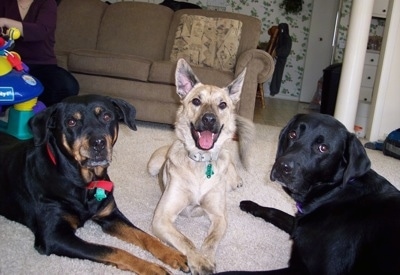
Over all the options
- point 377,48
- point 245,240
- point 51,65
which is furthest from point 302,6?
point 245,240

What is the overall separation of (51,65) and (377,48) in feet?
18.0

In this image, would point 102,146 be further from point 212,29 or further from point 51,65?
point 212,29

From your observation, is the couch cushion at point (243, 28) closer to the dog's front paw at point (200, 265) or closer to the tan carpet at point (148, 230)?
the tan carpet at point (148, 230)

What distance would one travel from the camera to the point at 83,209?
5.61 feet

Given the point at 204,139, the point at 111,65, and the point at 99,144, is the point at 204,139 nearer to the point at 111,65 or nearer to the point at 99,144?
the point at 99,144

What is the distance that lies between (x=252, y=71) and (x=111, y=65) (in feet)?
4.89

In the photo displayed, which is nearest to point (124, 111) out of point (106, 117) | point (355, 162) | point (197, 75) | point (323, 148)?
point (106, 117)

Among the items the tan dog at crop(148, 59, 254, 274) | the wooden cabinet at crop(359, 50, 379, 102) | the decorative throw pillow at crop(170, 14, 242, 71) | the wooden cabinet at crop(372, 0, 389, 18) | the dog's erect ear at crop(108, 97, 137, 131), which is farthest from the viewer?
the wooden cabinet at crop(359, 50, 379, 102)

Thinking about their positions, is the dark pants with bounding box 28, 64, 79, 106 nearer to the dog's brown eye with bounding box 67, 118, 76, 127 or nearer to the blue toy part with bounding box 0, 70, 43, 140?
the blue toy part with bounding box 0, 70, 43, 140

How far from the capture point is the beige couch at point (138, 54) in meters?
3.92

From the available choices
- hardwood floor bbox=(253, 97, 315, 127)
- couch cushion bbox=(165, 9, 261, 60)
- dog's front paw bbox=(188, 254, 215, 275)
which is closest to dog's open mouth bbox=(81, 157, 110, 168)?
dog's front paw bbox=(188, 254, 215, 275)

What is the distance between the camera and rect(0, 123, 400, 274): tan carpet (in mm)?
1572

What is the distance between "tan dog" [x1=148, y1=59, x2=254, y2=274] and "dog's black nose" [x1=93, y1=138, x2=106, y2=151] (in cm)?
51

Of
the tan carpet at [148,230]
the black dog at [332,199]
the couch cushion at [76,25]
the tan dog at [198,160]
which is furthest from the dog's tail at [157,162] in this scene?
the couch cushion at [76,25]
